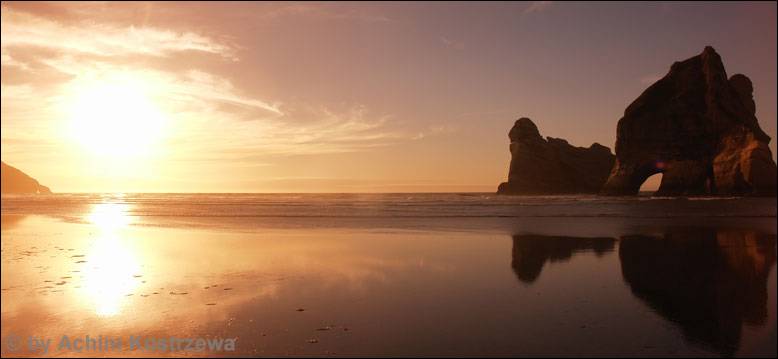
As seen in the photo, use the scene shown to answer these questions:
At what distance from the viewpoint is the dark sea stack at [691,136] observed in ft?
248

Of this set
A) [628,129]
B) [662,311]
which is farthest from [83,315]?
[628,129]

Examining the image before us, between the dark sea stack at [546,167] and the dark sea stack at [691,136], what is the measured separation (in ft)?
98.6

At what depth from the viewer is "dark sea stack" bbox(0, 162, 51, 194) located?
9962cm

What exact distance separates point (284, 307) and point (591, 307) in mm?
5523

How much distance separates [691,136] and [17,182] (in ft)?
536

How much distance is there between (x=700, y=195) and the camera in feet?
261

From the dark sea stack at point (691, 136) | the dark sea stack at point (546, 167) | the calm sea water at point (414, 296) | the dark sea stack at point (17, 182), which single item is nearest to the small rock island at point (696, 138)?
the dark sea stack at point (691, 136)

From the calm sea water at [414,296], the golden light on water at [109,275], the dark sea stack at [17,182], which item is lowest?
the golden light on water at [109,275]

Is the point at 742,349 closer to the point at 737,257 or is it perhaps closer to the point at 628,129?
the point at 737,257

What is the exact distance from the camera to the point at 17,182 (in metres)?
116

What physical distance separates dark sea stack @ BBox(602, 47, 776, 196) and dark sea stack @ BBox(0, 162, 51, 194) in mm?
137238

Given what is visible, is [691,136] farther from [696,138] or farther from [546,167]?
[546,167]

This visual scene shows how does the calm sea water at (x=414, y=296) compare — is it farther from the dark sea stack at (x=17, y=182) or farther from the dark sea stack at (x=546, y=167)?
the dark sea stack at (x=546, y=167)

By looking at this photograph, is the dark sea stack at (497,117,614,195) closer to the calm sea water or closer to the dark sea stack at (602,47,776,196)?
the dark sea stack at (602,47,776,196)
